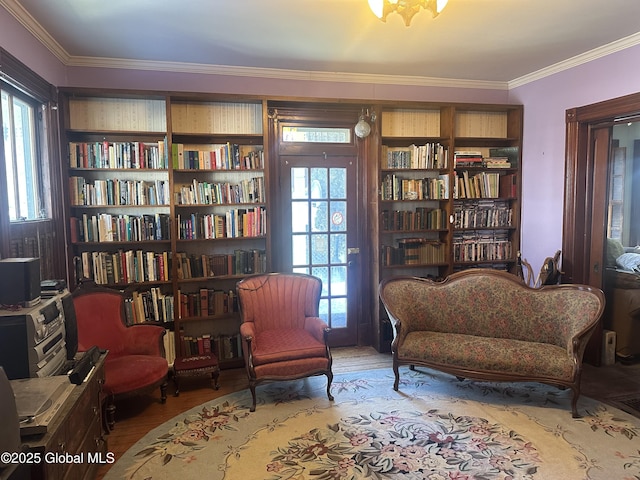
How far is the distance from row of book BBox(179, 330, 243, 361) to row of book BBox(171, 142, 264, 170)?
1.53 meters

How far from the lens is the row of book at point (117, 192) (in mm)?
3617

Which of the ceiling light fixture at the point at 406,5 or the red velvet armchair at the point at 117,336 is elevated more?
the ceiling light fixture at the point at 406,5

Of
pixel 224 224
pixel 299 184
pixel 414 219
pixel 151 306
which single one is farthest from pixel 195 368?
pixel 414 219

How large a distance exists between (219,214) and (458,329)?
242cm

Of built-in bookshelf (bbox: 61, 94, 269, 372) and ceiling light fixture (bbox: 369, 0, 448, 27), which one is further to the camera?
built-in bookshelf (bbox: 61, 94, 269, 372)

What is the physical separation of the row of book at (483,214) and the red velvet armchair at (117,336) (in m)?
3.11

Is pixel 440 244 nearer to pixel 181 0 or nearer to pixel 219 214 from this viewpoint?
pixel 219 214

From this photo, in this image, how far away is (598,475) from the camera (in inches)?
93.0

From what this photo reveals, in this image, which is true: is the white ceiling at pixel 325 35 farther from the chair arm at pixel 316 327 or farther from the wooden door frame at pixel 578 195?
the chair arm at pixel 316 327

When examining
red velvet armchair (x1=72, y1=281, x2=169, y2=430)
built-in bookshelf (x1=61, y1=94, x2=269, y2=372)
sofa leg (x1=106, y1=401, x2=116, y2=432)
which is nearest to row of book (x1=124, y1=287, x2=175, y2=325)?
built-in bookshelf (x1=61, y1=94, x2=269, y2=372)

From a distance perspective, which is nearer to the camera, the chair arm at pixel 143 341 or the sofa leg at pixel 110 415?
the sofa leg at pixel 110 415

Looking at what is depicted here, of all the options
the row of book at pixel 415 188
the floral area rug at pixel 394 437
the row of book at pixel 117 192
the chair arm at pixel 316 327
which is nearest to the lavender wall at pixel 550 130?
the row of book at pixel 415 188

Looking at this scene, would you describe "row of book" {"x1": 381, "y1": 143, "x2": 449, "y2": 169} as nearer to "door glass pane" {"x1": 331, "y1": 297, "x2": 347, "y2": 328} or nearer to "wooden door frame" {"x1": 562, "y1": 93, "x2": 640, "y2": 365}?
"wooden door frame" {"x1": 562, "y1": 93, "x2": 640, "y2": 365}

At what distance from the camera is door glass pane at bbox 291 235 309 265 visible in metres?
4.34
